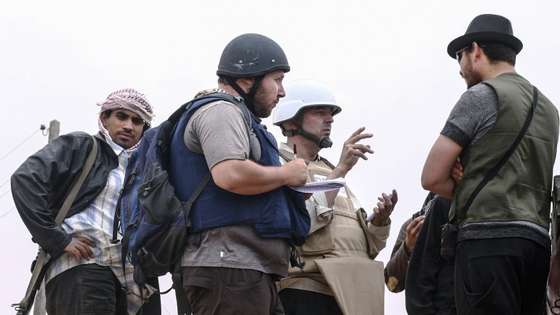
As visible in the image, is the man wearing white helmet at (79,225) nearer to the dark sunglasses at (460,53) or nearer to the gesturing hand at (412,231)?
the gesturing hand at (412,231)

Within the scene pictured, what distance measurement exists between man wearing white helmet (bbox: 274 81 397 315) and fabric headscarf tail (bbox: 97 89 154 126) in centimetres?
115

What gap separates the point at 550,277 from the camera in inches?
237

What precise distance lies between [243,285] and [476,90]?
171cm

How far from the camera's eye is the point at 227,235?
5.64 meters

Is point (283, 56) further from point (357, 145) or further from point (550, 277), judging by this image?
point (550, 277)

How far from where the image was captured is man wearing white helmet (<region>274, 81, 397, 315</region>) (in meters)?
7.09

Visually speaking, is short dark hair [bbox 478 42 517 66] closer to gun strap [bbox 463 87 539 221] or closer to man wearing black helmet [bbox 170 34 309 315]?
gun strap [bbox 463 87 539 221]

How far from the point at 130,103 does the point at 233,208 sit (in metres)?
2.82

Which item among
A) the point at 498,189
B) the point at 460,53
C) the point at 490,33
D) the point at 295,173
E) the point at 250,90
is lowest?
the point at 498,189

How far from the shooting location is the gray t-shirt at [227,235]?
5.59 meters

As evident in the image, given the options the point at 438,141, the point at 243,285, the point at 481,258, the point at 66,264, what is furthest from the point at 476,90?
the point at 66,264

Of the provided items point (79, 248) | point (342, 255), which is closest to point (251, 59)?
point (342, 255)

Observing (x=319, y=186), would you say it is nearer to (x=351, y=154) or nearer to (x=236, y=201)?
(x=236, y=201)

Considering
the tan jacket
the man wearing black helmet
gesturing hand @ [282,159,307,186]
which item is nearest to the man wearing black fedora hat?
gesturing hand @ [282,159,307,186]
